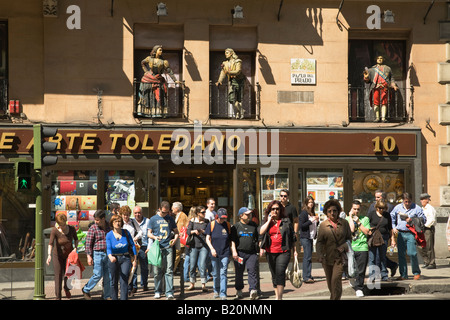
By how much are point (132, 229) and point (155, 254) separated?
133 centimetres

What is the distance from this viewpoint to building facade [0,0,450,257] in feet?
68.0

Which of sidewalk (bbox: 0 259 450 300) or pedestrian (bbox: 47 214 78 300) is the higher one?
pedestrian (bbox: 47 214 78 300)

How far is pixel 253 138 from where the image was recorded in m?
21.2

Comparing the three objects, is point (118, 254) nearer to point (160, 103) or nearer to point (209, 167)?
point (209, 167)

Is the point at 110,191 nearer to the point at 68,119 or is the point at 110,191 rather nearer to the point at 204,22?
the point at 68,119

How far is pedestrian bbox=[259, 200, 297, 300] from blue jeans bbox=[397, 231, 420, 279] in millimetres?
3792

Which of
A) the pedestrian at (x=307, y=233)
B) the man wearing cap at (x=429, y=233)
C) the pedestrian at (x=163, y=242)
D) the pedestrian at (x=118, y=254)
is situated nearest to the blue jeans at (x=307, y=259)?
the pedestrian at (x=307, y=233)

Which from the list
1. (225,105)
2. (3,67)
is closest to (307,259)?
(225,105)

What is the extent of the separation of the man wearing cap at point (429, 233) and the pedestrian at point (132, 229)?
671 cm

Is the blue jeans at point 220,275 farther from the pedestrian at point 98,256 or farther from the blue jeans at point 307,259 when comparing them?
the blue jeans at point 307,259

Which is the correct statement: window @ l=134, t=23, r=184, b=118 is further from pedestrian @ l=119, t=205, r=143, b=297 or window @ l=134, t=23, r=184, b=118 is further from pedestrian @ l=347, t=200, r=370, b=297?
pedestrian @ l=347, t=200, r=370, b=297

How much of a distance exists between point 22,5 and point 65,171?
4370 mm

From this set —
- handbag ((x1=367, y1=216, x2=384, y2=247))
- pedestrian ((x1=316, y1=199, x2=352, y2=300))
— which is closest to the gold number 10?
handbag ((x1=367, y1=216, x2=384, y2=247))
